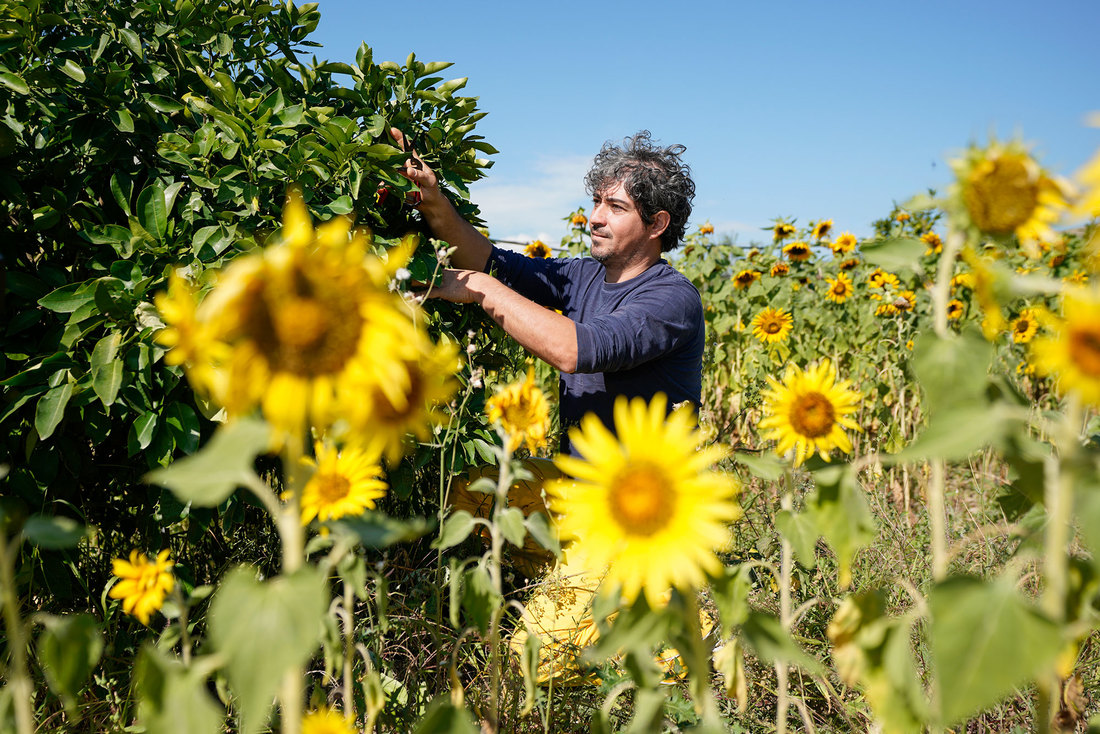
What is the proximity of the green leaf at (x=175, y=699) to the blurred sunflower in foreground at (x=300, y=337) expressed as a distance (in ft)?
0.82

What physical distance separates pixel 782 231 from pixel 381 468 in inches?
175

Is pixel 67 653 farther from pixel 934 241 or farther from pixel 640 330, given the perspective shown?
pixel 934 241

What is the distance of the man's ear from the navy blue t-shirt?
0.57 feet

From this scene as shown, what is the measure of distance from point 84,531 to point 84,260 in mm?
1525

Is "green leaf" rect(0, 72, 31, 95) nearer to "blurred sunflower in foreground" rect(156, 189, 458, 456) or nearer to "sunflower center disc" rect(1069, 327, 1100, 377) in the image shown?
"blurred sunflower in foreground" rect(156, 189, 458, 456)

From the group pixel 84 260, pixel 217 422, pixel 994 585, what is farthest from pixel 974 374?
pixel 84 260

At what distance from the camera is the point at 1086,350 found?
656 millimetres

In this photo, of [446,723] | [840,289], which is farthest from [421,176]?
[840,289]

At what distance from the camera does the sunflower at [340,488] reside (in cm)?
124

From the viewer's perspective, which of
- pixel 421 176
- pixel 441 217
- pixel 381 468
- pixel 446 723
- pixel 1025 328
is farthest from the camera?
pixel 1025 328

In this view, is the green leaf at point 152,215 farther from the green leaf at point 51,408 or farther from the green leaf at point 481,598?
the green leaf at point 481,598

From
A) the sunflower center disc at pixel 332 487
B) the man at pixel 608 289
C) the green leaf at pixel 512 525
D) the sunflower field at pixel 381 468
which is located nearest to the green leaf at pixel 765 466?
the sunflower field at pixel 381 468

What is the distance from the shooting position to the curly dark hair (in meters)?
3.22

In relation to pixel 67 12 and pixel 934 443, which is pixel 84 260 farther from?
pixel 934 443
